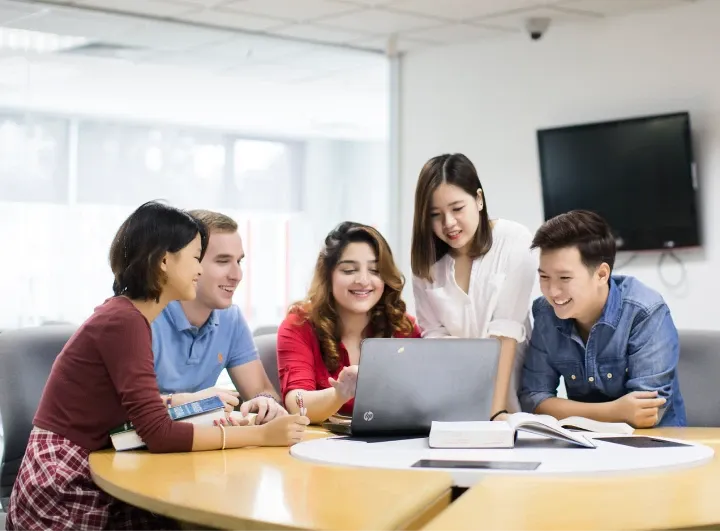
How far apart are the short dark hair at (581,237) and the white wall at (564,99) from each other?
249 centimetres

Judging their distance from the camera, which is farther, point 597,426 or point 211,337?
point 211,337

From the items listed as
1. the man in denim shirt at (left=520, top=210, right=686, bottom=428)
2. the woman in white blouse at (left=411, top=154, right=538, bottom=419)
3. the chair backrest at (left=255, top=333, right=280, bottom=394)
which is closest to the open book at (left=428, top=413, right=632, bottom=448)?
the man in denim shirt at (left=520, top=210, right=686, bottom=428)

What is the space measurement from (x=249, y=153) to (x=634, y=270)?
234 centimetres

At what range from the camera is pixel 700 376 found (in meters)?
2.94

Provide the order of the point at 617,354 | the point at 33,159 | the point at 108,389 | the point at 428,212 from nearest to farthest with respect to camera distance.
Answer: the point at 108,389, the point at 617,354, the point at 428,212, the point at 33,159

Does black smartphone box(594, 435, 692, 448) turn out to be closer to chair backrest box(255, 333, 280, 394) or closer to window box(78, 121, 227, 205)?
chair backrest box(255, 333, 280, 394)

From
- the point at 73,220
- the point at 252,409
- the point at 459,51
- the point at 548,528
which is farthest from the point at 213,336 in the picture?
the point at 459,51

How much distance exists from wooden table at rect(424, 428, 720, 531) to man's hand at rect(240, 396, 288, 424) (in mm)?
822

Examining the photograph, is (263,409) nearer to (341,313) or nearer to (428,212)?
(341,313)

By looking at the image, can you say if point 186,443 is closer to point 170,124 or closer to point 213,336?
point 213,336

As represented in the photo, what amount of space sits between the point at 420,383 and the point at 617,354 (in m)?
0.67

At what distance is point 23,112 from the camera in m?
5.16

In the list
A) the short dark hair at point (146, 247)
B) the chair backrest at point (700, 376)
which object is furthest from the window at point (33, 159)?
the chair backrest at point (700, 376)

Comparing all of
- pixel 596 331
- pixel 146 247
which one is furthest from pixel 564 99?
pixel 146 247
